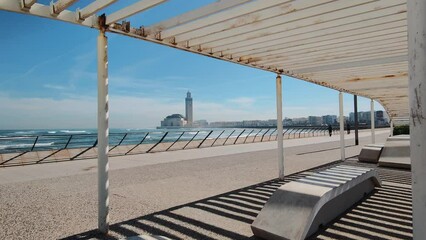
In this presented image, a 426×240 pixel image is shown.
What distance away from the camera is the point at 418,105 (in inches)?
71.2

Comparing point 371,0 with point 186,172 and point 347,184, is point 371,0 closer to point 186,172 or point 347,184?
point 347,184

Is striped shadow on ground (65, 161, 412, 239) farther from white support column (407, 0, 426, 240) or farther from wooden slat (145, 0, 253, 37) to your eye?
wooden slat (145, 0, 253, 37)

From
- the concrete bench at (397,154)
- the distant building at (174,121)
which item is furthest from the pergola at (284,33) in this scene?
the distant building at (174,121)

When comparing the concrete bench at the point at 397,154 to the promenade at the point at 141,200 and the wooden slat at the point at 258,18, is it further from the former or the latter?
the wooden slat at the point at 258,18

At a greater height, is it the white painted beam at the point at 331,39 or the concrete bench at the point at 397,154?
the white painted beam at the point at 331,39

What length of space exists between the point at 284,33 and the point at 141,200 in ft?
13.4

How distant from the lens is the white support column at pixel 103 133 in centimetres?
399

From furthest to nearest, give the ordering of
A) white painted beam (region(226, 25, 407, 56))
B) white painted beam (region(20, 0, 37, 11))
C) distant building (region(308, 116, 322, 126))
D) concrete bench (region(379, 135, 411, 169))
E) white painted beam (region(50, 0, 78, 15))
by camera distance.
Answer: distant building (region(308, 116, 322, 126)) → concrete bench (region(379, 135, 411, 169)) → white painted beam (region(226, 25, 407, 56)) → white painted beam (region(50, 0, 78, 15)) → white painted beam (region(20, 0, 37, 11))

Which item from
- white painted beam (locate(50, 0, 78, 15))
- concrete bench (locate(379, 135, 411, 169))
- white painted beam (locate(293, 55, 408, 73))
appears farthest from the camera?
concrete bench (locate(379, 135, 411, 169))

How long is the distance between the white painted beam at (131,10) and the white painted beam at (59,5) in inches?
24.6

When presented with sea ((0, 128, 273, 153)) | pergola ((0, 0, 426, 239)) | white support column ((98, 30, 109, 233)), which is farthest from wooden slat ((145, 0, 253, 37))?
sea ((0, 128, 273, 153))

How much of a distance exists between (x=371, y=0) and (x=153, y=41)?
3.26 metres

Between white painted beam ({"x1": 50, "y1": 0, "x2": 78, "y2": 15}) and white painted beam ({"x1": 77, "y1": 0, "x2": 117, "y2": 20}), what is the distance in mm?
286

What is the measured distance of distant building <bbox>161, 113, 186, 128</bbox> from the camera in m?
158
